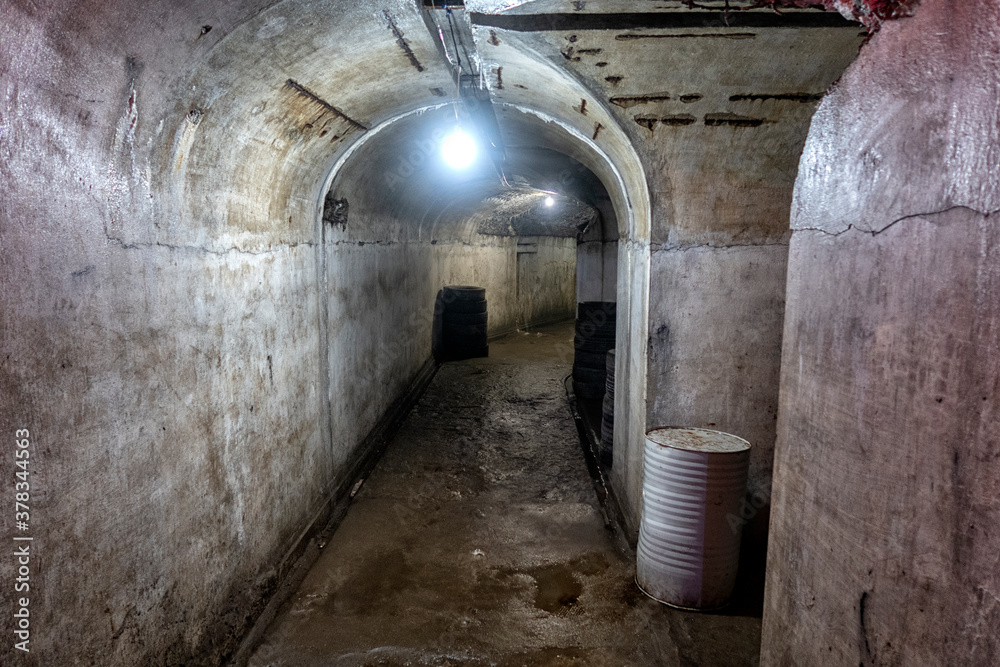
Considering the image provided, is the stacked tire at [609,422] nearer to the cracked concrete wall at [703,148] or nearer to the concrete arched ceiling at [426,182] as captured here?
the cracked concrete wall at [703,148]

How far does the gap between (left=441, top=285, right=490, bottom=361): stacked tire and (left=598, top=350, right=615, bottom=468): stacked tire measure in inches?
208

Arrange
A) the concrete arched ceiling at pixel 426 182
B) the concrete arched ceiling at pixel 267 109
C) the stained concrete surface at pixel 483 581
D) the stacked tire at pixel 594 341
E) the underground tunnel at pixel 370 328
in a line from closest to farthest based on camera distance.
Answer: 1. the underground tunnel at pixel 370 328
2. the concrete arched ceiling at pixel 267 109
3. the stained concrete surface at pixel 483 581
4. the concrete arched ceiling at pixel 426 182
5. the stacked tire at pixel 594 341

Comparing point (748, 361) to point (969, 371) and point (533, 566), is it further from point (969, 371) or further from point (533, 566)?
point (969, 371)

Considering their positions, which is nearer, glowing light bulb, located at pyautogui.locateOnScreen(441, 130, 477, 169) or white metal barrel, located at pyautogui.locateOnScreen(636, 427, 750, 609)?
white metal barrel, located at pyautogui.locateOnScreen(636, 427, 750, 609)

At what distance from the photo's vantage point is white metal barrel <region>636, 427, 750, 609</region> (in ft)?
11.3

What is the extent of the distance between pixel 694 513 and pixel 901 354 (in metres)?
2.45

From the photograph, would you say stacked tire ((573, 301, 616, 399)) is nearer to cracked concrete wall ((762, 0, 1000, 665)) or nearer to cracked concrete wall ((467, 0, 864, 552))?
cracked concrete wall ((467, 0, 864, 552))

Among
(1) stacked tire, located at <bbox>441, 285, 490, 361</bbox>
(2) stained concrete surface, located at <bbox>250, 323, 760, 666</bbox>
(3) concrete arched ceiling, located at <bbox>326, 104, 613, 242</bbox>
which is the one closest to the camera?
(2) stained concrete surface, located at <bbox>250, 323, 760, 666</bbox>

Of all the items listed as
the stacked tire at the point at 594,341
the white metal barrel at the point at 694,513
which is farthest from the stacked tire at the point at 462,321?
the white metal barrel at the point at 694,513

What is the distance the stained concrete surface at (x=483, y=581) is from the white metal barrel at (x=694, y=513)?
167 mm

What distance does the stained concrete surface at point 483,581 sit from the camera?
338cm

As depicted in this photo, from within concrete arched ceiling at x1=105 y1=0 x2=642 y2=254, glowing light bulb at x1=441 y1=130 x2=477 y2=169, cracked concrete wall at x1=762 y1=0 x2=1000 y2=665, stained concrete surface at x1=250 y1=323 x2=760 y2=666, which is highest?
glowing light bulb at x1=441 y1=130 x2=477 y2=169

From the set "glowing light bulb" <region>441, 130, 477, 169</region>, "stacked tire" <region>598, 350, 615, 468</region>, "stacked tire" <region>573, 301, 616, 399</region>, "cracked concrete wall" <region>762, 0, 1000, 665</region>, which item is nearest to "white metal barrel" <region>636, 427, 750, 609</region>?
"cracked concrete wall" <region>762, 0, 1000, 665</region>

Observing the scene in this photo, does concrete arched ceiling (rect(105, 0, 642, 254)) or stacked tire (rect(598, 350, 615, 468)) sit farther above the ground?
concrete arched ceiling (rect(105, 0, 642, 254))
